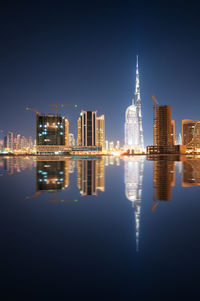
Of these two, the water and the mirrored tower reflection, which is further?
the mirrored tower reflection

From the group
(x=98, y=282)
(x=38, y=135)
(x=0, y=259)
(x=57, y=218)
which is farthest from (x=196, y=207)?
(x=38, y=135)

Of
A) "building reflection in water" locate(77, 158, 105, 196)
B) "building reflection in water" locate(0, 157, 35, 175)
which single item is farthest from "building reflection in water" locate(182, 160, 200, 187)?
"building reflection in water" locate(0, 157, 35, 175)

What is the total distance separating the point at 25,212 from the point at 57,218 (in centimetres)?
118

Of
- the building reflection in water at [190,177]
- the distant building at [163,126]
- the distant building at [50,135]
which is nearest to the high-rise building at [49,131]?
the distant building at [50,135]

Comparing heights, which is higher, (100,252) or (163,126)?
(163,126)

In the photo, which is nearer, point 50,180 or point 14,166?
point 50,180

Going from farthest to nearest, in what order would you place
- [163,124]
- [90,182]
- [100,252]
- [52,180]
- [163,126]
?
[163,124] → [163,126] → [52,180] → [90,182] → [100,252]

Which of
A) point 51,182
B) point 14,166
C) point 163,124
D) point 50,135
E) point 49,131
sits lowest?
point 14,166

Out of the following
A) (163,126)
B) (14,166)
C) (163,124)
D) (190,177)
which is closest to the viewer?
(190,177)

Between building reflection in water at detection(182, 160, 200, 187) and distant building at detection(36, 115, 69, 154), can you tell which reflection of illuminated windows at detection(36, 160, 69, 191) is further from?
distant building at detection(36, 115, 69, 154)

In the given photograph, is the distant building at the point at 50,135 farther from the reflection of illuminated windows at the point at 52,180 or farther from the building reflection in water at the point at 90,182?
the building reflection in water at the point at 90,182

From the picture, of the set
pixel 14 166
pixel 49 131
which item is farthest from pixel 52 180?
pixel 49 131

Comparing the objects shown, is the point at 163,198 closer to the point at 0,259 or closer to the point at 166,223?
the point at 166,223

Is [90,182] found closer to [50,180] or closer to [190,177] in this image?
[50,180]
